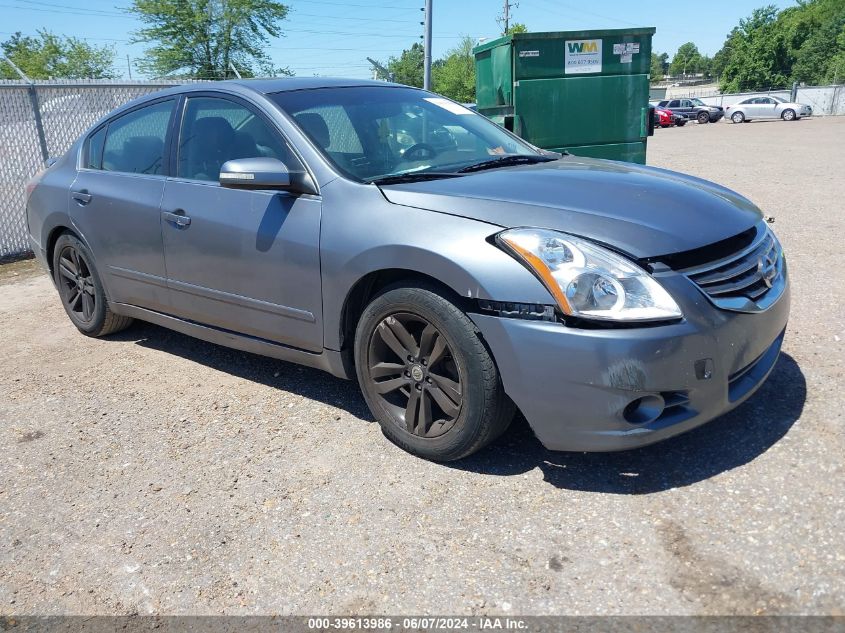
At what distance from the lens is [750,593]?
7.56 ft

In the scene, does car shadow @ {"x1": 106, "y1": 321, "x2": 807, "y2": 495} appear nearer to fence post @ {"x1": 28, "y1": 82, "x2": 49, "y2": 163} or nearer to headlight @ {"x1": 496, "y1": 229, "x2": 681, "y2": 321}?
headlight @ {"x1": 496, "y1": 229, "x2": 681, "y2": 321}

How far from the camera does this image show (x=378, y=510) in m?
2.94

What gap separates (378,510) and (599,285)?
48.1 inches

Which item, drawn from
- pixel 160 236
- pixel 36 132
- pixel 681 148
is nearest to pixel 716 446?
pixel 160 236

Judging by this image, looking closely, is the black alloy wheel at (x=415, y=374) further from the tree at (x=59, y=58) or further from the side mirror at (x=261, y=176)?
the tree at (x=59, y=58)

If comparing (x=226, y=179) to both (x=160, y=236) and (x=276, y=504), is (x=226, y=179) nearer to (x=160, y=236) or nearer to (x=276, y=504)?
(x=160, y=236)

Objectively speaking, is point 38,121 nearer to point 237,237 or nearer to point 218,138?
point 218,138

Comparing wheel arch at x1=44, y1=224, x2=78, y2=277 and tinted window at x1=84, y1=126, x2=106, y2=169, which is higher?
tinted window at x1=84, y1=126, x2=106, y2=169

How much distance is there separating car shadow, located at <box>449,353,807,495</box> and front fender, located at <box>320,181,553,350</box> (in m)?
0.82

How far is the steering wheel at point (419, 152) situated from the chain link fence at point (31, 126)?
625cm

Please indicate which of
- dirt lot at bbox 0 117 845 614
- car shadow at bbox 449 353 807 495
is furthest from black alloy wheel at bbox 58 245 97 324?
car shadow at bbox 449 353 807 495

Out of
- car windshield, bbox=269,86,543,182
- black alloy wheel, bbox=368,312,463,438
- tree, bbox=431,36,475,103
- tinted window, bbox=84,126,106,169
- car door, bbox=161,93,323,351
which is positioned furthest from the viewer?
tree, bbox=431,36,475,103

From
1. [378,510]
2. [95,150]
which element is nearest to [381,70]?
[95,150]

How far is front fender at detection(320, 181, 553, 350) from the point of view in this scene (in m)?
2.80
